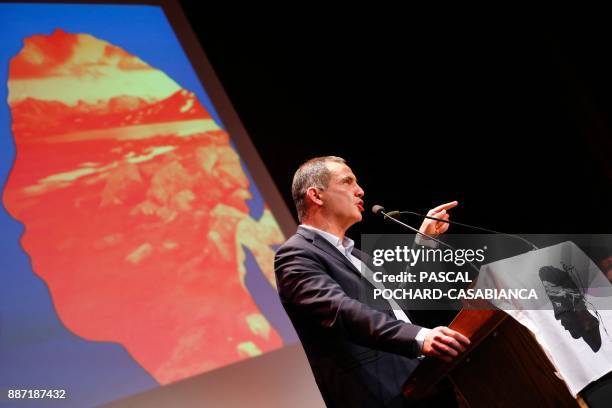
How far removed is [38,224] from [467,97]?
2.82m

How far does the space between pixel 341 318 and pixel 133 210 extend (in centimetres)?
171

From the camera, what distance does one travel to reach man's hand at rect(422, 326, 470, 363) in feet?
4.58

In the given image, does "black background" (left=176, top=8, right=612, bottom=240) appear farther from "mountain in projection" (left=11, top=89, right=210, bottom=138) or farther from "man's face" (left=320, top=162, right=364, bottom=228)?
"man's face" (left=320, top=162, right=364, bottom=228)

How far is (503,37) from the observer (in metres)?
3.88

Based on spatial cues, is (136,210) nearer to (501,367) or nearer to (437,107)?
(501,367)

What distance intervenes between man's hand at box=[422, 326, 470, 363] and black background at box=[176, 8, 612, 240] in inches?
93.2

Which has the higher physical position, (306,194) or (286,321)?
(306,194)

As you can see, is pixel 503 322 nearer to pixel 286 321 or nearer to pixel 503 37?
pixel 286 321

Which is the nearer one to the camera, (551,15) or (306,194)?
(306,194)

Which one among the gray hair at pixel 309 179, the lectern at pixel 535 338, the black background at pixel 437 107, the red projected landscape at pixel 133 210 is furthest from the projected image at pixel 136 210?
the lectern at pixel 535 338

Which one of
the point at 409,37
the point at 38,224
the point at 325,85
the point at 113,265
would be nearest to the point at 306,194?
the point at 113,265

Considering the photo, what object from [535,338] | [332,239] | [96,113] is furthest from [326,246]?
[96,113]

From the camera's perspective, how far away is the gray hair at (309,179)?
215 cm

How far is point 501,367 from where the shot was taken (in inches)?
56.9
